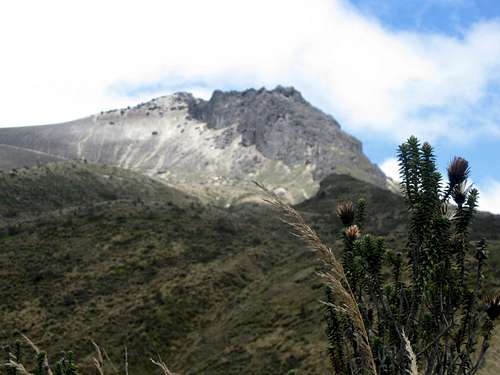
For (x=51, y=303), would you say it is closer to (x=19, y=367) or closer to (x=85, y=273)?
(x=85, y=273)

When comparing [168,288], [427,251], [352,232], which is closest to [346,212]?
[352,232]

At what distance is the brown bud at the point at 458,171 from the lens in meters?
10.2

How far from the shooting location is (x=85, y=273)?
6238 centimetres

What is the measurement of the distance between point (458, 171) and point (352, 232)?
2.45 meters

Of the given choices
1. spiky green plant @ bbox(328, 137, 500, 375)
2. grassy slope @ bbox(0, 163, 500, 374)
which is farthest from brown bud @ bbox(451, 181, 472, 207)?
grassy slope @ bbox(0, 163, 500, 374)

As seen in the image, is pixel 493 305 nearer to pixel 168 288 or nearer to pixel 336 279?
pixel 336 279

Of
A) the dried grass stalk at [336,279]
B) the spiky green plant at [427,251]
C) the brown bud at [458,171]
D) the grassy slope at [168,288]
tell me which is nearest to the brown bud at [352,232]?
the spiky green plant at [427,251]

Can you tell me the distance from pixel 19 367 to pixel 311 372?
31116mm

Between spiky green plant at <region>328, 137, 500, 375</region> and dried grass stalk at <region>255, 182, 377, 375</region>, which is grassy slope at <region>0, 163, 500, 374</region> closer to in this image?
spiky green plant at <region>328, 137, 500, 375</region>

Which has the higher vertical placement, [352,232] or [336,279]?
[352,232]

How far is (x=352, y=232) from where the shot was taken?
10.1 m

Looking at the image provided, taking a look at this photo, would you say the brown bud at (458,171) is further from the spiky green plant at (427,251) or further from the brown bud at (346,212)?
the brown bud at (346,212)

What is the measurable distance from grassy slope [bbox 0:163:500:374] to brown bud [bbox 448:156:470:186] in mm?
18552

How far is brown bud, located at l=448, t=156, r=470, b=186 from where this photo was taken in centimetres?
1016
